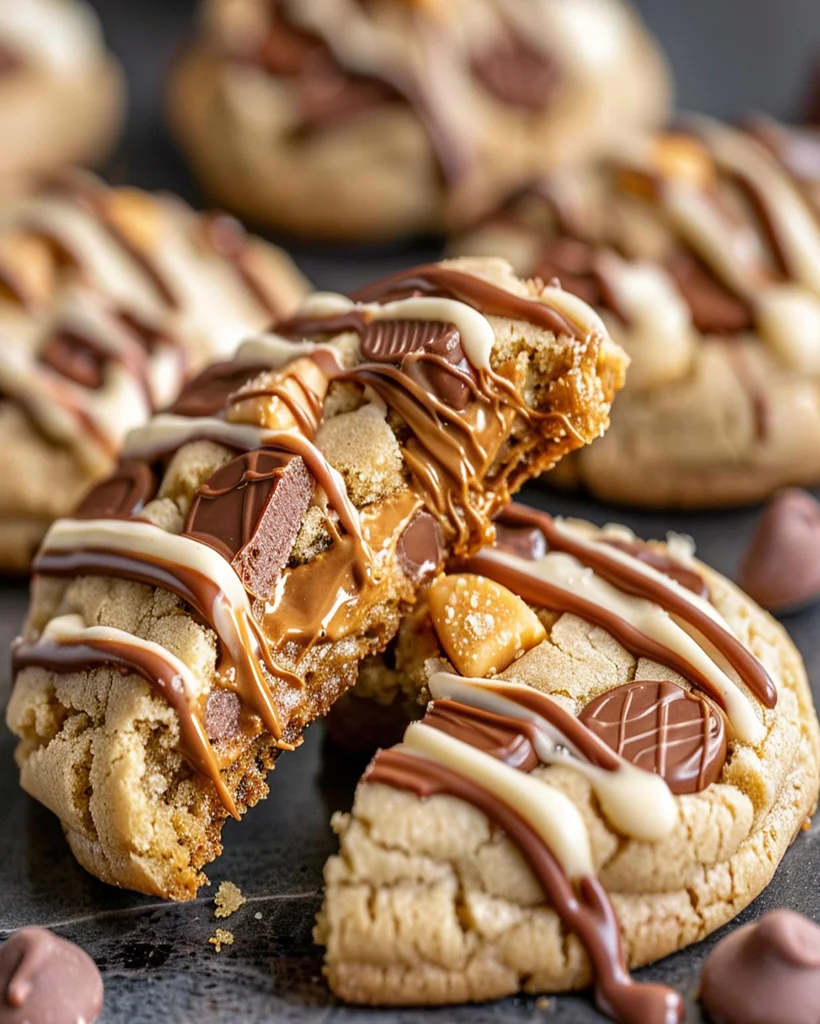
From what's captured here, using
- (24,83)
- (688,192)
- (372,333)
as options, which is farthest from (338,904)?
(24,83)

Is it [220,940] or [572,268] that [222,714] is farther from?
[572,268]

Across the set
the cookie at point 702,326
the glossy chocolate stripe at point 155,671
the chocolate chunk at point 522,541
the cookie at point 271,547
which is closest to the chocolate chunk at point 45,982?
the cookie at point 271,547

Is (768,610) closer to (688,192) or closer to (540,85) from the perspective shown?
(688,192)

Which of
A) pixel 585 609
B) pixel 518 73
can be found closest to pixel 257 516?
pixel 585 609

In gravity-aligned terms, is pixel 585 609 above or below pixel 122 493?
above

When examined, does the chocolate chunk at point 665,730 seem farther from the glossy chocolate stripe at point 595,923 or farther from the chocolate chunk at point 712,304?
the chocolate chunk at point 712,304

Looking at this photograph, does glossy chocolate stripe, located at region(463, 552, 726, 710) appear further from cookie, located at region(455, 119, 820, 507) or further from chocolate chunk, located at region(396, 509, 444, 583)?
cookie, located at region(455, 119, 820, 507)
